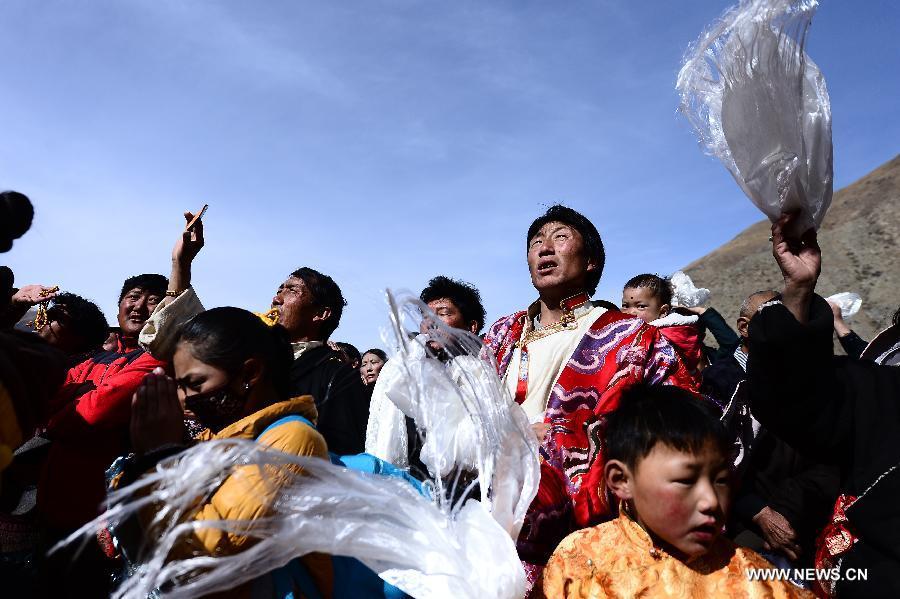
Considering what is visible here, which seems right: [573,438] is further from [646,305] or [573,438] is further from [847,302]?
[847,302]

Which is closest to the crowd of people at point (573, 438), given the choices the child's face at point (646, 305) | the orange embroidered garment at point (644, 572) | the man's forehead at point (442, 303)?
the orange embroidered garment at point (644, 572)

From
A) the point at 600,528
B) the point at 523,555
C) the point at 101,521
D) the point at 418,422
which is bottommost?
the point at 523,555

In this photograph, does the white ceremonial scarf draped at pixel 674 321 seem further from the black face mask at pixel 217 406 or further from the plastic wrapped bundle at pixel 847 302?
the black face mask at pixel 217 406

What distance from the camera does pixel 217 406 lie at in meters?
2.23

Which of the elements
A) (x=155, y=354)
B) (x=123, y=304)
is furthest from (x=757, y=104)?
(x=123, y=304)

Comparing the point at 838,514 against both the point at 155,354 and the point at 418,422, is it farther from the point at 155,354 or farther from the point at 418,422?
the point at 155,354

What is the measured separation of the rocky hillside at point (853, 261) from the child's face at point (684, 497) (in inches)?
1024

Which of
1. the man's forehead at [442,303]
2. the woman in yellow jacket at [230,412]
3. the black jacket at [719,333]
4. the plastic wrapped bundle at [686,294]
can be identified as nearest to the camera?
the woman in yellow jacket at [230,412]

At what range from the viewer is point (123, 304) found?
4.41 m

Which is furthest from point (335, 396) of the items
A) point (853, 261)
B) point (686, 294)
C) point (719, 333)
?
point (853, 261)

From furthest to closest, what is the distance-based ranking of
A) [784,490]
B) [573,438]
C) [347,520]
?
1. [784,490]
2. [573,438]
3. [347,520]

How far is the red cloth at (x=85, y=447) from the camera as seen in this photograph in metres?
2.87

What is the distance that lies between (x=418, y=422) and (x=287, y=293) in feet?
8.21

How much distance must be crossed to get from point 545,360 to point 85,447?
6.89 ft
